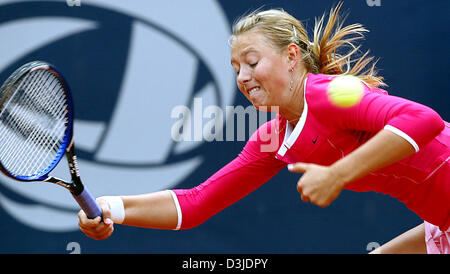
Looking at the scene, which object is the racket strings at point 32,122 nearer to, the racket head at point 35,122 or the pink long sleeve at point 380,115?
the racket head at point 35,122

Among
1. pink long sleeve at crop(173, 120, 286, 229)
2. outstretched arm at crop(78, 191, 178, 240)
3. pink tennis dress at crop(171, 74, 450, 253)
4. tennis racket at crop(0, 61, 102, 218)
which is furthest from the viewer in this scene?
pink long sleeve at crop(173, 120, 286, 229)

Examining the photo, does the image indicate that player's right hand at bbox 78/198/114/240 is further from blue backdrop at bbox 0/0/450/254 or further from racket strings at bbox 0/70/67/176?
blue backdrop at bbox 0/0/450/254

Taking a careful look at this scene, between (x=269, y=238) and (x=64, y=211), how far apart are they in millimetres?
1113

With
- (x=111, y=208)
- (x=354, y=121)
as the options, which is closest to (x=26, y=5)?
(x=111, y=208)

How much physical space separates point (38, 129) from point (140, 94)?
124 cm

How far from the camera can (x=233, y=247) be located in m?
3.23

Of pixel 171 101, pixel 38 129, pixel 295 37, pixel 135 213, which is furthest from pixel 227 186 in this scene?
pixel 171 101

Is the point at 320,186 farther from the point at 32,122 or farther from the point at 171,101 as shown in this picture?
the point at 171,101

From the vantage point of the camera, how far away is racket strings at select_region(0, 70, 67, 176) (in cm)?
189

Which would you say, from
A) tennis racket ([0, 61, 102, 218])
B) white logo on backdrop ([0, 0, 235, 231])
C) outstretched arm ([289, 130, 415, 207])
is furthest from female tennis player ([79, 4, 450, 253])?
white logo on backdrop ([0, 0, 235, 231])

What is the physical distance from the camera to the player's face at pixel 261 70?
2.04 m

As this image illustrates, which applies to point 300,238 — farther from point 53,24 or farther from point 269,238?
point 53,24

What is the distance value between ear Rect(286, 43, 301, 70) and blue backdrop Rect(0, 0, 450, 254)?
3.65 feet

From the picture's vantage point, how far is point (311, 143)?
1950mm
